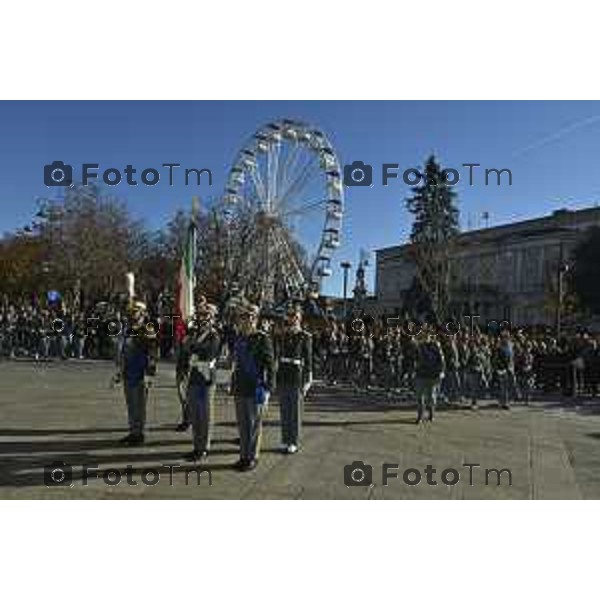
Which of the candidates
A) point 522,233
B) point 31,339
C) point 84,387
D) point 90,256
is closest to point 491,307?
point 522,233

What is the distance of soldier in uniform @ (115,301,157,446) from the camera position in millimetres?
11234

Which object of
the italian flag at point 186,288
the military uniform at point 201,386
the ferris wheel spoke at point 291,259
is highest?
the ferris wheel spoke at point 291,259

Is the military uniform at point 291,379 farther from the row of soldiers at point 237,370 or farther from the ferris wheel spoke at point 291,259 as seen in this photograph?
the ferris wheel spoke at point 291,259

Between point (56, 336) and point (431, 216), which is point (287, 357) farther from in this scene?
point (431, 216)

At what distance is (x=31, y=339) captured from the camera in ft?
97.6

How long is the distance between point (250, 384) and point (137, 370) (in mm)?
2010

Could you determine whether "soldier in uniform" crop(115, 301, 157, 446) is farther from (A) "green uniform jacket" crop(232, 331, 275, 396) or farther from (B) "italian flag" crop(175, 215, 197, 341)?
(A) "green uniform jacket" crop(232, 331, 275, 396)

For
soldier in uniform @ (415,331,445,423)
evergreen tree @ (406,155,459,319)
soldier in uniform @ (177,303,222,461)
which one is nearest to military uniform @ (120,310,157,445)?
soldier in uniform @ (177,303,222,461)

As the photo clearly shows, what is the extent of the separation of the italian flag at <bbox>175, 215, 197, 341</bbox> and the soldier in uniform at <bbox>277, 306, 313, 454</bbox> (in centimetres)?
179

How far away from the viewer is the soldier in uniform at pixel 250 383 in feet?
32.4

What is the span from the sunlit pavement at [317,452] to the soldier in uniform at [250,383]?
283 millimetres

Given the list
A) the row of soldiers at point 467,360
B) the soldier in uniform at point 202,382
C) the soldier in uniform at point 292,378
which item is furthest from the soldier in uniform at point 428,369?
the soldier in uniform at point 202,382

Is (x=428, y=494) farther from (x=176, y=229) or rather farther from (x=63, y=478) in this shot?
(x=176, y=229)

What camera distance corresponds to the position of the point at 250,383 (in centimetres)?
999
